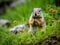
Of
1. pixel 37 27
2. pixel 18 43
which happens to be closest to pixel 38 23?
pixel 37 27

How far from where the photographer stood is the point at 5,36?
8.09 meters

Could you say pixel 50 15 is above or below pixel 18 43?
above

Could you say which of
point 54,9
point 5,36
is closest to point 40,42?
point 5,36

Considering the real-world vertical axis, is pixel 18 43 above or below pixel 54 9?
below

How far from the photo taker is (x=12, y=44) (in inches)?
304

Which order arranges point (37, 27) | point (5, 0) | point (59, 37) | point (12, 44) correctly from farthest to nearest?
point (5, 0), point (37, 27), point (12, 44), point (59, 37)

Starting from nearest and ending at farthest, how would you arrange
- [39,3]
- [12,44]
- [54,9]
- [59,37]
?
[59,37], [12,44], [54,9], [39,3]

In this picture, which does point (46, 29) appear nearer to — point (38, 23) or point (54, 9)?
point (38, 23)

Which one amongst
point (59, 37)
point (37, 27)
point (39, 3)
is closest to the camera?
point (59, 37)

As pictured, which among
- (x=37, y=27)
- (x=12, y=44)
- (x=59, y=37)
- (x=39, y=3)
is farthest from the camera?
(x=39, y=3)

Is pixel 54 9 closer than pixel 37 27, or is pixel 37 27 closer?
pixel 37 27

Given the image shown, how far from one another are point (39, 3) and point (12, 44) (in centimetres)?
470

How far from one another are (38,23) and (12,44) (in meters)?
0.91

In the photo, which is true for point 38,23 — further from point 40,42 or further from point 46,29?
point 40,42
